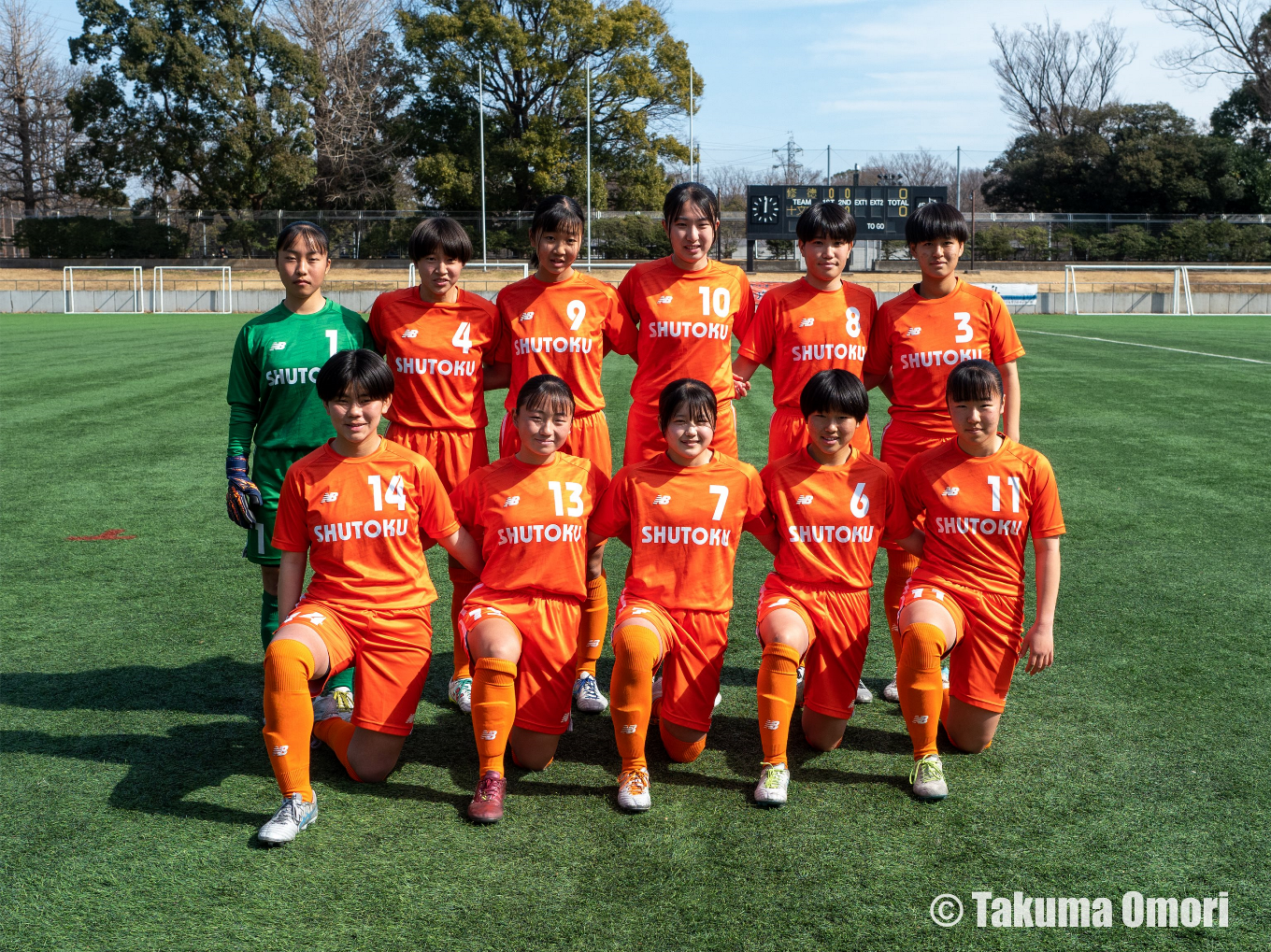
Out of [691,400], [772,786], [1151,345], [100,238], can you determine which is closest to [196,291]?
[100,238]

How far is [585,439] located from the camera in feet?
13.5

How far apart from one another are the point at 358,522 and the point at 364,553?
0.36 ft

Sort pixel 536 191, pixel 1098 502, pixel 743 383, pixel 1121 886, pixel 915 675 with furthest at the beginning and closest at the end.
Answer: pixel 536 191 < pixel 1098 502 < pixel 743 383 < pixel 915 675 < pixel 1121 886

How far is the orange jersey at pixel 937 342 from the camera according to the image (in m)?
4.00

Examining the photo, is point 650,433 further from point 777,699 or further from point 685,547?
point 777,699

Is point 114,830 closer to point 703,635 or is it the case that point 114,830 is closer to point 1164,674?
point 703,635

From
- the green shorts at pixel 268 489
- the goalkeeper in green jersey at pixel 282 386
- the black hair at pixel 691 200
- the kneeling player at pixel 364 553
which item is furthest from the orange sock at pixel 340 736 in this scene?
the black hair at pixel 691 200

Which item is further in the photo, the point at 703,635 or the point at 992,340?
the point at 992,340

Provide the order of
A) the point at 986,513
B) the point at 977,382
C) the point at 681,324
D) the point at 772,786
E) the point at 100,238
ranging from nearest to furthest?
1. the point at 772,786
2. the point at 977,382
3. the point at 986,513
4. the point at 681,324
5. the point at 100,238

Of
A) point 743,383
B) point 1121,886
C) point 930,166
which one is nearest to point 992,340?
point 743,383

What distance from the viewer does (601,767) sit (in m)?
3.52

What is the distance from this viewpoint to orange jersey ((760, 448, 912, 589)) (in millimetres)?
3584

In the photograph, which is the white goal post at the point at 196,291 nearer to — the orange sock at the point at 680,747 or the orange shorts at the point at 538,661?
the orange shorts at the point at 538,661

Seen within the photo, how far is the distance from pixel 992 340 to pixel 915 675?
151 centimetres
